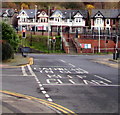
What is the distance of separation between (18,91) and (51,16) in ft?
225

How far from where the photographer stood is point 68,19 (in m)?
81.6

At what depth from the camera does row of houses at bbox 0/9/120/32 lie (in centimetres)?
7975

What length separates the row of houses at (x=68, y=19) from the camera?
7975cm

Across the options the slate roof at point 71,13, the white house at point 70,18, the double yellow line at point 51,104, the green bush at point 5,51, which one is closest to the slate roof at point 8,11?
the white house at point 70,18

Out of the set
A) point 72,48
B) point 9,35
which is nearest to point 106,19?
point 72,48

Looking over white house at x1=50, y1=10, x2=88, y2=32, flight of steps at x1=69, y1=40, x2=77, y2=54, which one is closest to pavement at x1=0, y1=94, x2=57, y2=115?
flight of steps at x1=69, y1=40, x2=77, y2=54

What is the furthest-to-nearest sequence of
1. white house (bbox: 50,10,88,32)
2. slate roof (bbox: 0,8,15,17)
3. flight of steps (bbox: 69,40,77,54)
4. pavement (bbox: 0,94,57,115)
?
slate roof (bbox: 0,8,15,17) < white house (bbox: 50,10,88,32) < flight of steps (bbox: 69,40,77,54) < pavement (bbox: 0,94,57,115)

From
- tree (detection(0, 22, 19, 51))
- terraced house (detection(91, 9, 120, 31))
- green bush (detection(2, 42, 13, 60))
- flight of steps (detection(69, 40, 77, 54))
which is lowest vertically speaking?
flight of steps (detection(69, 40, 77, 54))

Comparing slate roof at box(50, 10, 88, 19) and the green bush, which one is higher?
slate roof at box(50, 10, 88, 19)

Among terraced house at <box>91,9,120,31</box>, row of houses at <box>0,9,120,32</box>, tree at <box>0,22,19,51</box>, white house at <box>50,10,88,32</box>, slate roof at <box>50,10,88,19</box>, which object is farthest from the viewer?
slate roof at <box>50,10,88,19</box>

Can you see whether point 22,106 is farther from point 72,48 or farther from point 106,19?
point 106,19

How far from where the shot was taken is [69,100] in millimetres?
12805

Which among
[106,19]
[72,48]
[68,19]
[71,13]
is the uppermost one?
[71,13]

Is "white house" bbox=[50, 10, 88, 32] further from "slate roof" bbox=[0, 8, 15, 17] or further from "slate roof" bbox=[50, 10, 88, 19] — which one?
"slate roof" bbox=[0, 8, 15, 17]
